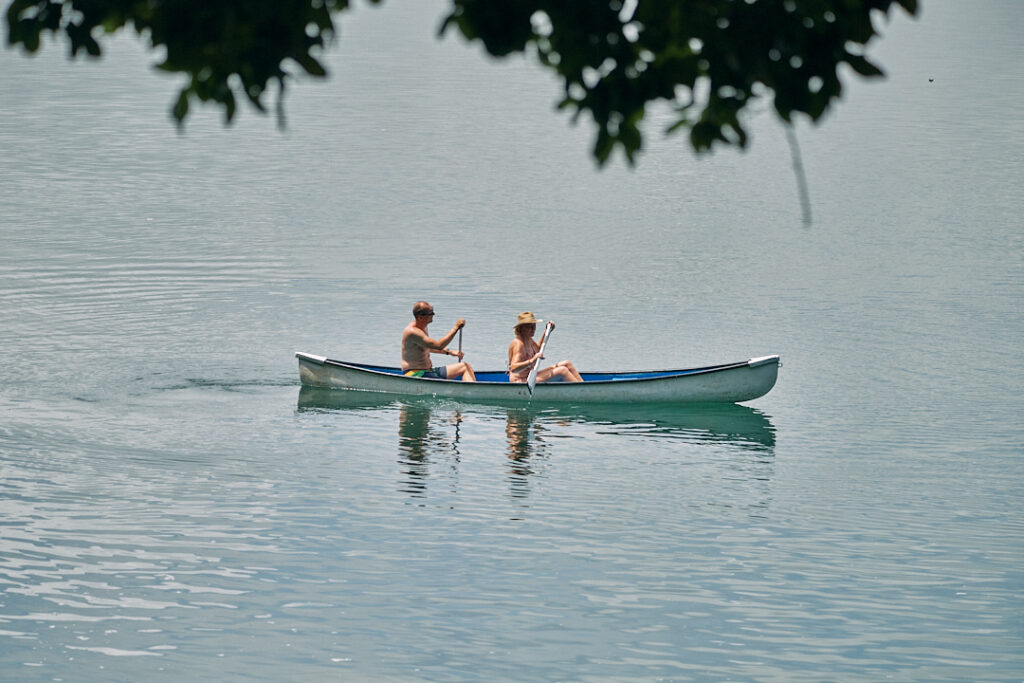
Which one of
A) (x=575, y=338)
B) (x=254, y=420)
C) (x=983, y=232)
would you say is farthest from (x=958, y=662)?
(x=983, y=232)

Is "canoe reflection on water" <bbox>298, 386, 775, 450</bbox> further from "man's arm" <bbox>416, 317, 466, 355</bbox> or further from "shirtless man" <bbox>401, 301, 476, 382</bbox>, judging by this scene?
"man's arm" <bbox>416, 317, 466, 355</bbox>

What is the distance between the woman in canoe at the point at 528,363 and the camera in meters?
18.6

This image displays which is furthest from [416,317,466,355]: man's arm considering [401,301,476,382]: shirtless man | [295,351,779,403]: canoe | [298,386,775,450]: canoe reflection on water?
[298,386,775,450]: canoe reflection on water

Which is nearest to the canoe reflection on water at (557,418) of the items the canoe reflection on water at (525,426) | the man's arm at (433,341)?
the canoe reflection on water at (525,426)

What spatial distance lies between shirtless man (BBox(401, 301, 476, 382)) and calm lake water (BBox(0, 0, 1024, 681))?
0.59m

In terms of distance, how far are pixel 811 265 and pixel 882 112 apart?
2308cm

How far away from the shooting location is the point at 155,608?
39.2 feet

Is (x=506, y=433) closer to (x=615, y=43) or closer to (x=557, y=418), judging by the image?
(x=557, y=418)

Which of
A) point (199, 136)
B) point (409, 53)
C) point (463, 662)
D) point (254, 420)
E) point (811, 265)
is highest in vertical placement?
point (409, 53)

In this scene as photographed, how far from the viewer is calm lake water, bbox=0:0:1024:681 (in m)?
11.6

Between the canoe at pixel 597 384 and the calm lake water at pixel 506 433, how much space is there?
0.85 feet

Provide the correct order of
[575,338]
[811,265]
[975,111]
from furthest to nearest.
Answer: [975,111] < [811,265] < [575,338]

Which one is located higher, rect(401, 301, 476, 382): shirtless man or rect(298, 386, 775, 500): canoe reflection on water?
rect(401, 301, 476, 382): shirtless man

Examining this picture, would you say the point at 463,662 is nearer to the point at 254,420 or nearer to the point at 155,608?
the point at 155,608
